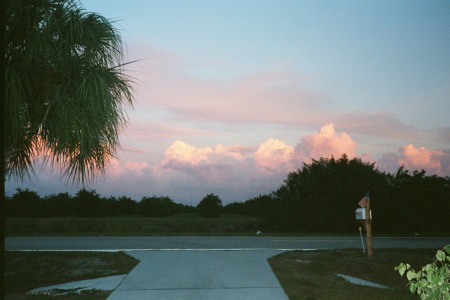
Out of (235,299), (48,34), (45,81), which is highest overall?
(48,34)

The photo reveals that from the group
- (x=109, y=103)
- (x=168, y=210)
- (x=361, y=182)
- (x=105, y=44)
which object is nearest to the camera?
(x=109, y=103)

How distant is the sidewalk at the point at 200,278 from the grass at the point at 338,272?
371 mm

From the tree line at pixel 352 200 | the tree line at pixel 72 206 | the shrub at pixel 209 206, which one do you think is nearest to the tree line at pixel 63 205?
the tree line at pixel 72 206

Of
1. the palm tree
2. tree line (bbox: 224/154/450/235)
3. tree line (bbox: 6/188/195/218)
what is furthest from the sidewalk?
tree line (bbox: 6/188/195/218)

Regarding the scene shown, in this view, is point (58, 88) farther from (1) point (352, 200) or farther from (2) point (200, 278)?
(1) point (352, 200)

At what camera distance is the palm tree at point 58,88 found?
724 centimetres

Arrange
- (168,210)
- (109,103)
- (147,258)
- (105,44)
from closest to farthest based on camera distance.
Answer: (109,103) < (105,44) < (147,258) < (168,210)

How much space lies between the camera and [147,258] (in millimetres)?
10562

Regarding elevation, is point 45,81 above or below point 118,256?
above

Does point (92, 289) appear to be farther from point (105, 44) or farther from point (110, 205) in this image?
point (110, 205)

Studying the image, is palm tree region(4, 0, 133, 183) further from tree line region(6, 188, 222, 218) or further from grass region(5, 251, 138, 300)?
tree line region(6, 188, 222, 218)

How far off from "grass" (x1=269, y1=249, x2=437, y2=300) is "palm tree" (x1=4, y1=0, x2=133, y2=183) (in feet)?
14.5

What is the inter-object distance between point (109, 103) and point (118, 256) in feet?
16.1

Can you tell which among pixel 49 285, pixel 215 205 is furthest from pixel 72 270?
pixel 215 205
